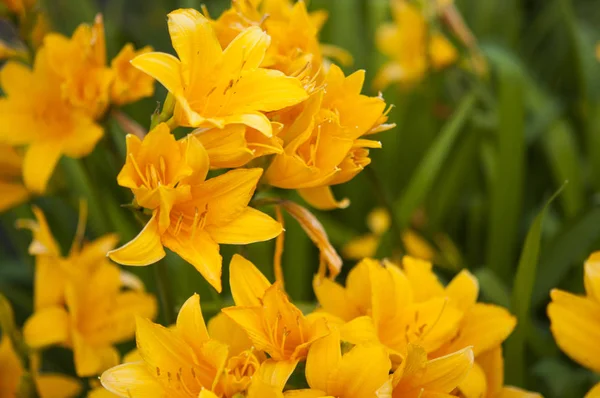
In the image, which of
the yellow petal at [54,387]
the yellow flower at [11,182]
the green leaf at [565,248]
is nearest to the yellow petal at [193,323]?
the yellow petal at [54,387]

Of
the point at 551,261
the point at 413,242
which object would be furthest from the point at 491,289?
the point at 413,242

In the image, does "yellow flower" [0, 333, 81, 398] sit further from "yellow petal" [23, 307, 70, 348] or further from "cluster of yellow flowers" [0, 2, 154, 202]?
"cluster of yellow flowers" [0, 2, 154, 202]

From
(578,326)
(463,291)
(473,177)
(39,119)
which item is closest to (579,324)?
(578,326)

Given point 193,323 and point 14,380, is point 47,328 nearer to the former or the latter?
point 14,380

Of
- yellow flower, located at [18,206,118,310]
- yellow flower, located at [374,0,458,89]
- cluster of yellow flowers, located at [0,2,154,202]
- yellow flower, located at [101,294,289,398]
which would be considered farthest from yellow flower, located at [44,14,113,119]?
yellow flower, located at [374,0,458,89]

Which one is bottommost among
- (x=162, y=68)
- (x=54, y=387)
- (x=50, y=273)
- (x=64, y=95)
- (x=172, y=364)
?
(x=54, y=387)

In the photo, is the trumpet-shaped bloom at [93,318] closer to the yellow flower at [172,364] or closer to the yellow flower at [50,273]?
the yellow flower at [50,273]
